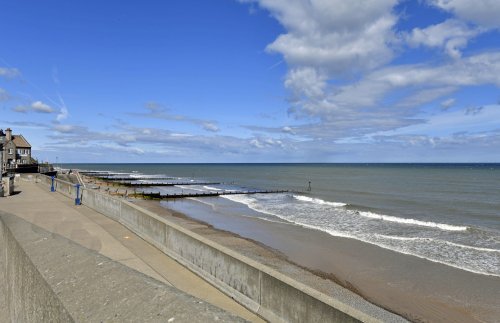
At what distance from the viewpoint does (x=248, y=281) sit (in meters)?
6.84

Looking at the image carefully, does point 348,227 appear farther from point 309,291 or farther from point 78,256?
point 78,256

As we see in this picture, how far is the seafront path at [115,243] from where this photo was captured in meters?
7.40

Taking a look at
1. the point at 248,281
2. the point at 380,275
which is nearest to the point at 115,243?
the point at 248,281

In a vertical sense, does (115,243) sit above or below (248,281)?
below

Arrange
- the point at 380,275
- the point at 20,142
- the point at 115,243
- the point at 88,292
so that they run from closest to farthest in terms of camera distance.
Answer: the point at 88,292 < the point at 115,243 < the point at 380,275 < the point at 20,142

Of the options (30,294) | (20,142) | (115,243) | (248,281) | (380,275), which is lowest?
(380,275)

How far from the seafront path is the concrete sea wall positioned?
0.20m

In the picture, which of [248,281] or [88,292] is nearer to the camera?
[88,292]

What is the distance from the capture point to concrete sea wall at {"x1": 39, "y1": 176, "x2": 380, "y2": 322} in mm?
5141

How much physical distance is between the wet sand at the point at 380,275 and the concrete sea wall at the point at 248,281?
16.4 feet

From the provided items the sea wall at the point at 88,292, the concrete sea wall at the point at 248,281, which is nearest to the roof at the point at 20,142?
the concrete sea wall at the point at 248,281

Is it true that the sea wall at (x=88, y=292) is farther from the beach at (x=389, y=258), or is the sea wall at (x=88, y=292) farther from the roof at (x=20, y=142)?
the roof at (x=20, y=142)

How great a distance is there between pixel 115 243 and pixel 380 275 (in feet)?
31.2

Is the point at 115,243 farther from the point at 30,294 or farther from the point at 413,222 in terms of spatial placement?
the point at 413,222
